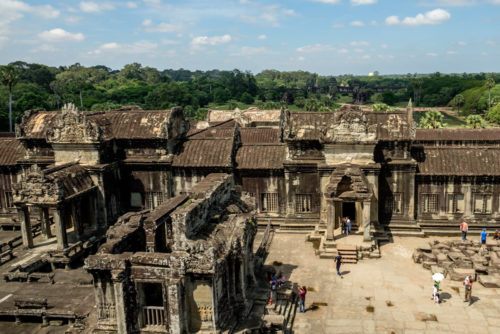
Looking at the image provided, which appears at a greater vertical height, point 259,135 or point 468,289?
point 259,135

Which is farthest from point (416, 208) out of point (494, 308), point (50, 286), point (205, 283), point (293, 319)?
point (50, 286)

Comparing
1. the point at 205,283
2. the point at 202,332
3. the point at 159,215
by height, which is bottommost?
the point at 202,332

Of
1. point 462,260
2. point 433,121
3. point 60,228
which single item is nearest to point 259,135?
point 60,228

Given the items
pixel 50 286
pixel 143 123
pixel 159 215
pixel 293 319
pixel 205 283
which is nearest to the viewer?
pixel 205 283

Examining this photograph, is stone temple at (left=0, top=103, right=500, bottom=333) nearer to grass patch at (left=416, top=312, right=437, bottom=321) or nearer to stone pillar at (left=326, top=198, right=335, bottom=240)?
stone pillar at (left=326, top=198, right=335, bottom=240)

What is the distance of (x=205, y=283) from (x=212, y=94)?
168m

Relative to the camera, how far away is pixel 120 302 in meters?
16.0

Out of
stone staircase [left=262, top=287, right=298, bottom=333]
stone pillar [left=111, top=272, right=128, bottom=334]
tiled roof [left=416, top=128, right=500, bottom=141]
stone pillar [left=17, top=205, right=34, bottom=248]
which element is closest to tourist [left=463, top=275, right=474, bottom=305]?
stone staircase [left=262, top=287, right=298, bottom=333]

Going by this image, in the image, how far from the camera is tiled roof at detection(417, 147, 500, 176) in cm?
2811

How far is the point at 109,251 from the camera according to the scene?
16766 mm

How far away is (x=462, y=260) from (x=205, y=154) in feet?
57.0

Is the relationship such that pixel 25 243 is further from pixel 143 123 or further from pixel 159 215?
pixel 159 215

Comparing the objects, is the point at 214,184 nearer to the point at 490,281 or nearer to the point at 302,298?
the point at 302,298

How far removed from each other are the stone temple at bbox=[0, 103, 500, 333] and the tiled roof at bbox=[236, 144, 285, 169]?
0.24 feet
